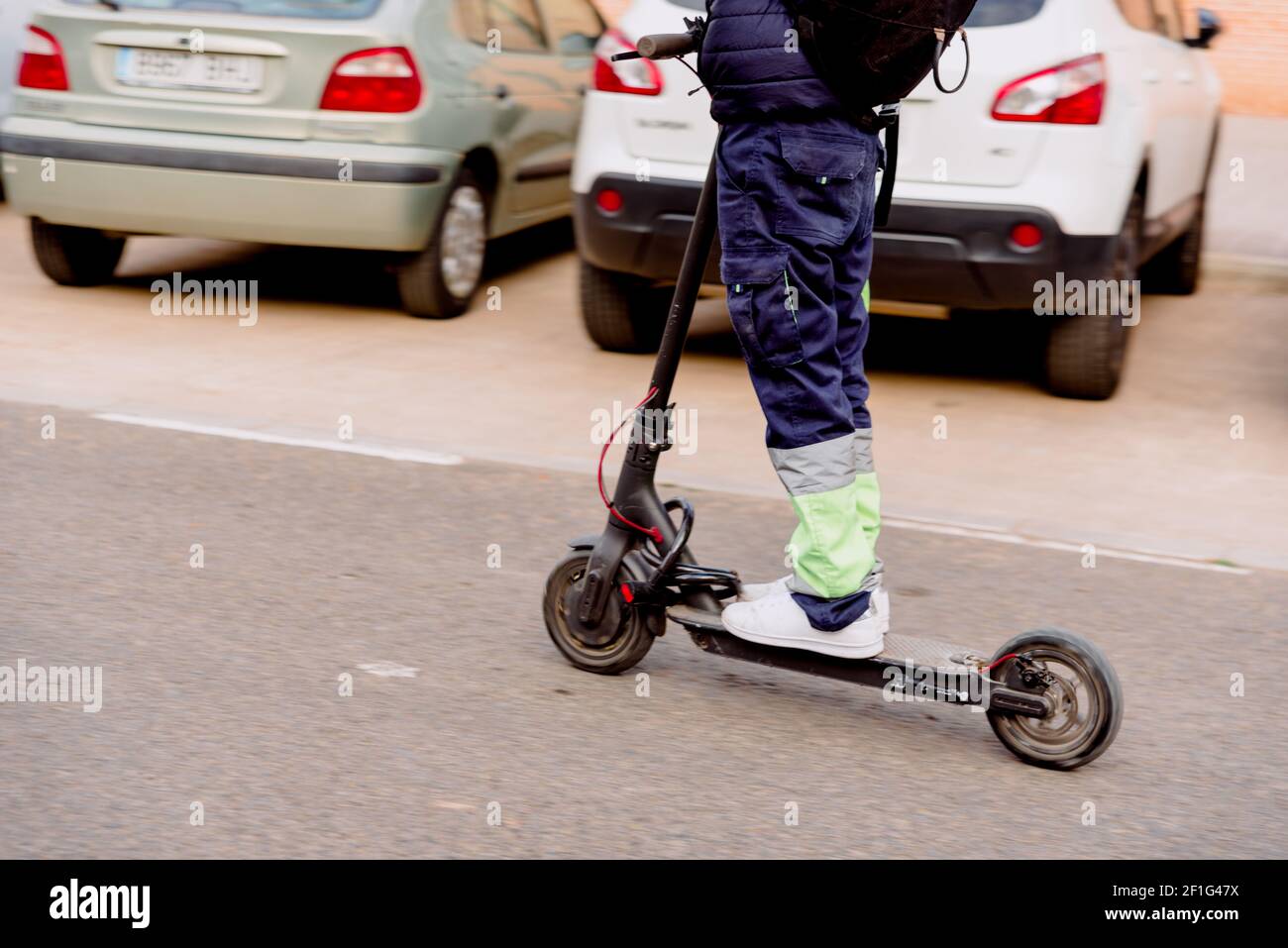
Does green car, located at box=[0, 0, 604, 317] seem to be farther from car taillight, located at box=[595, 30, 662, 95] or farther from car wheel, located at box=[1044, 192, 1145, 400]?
car wheel, located at box=[1044, 192, 1145, 400]

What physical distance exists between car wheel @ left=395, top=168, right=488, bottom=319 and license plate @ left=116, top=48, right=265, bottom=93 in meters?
1.03

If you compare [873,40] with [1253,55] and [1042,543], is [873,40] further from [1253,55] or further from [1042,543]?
[1253,55]

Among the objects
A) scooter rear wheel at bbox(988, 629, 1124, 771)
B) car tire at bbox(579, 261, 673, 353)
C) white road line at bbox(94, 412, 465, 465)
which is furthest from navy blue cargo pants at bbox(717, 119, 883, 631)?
car tire at bbox(579, 261, 673, 353)

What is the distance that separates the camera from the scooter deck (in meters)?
3.57

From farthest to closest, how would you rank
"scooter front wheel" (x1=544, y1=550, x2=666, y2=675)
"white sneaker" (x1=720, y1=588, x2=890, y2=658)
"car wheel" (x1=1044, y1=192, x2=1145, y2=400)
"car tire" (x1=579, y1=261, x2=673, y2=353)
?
"car tire" (x1=579, y1=261, x2=673, y2=353)
"car wheel" (x1=1044, y1=192, x2=1145, y2=400)
"scooter front wheel" (x1=544, y1=550, x2=666, y2=675)
"white sneaker" (x1=720, y1=588, x2=890, y2=658)

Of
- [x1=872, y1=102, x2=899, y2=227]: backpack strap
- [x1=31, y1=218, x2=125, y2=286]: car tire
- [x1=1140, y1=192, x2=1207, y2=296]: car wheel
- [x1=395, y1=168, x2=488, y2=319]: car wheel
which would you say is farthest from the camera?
[x1=1140, y1=192, x2=1207, y2=296]: car wheel

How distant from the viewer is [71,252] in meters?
8.40

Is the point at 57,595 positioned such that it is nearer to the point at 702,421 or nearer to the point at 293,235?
the point at 702,421

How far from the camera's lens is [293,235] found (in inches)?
301

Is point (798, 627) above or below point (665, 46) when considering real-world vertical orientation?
below

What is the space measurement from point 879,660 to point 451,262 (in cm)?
496

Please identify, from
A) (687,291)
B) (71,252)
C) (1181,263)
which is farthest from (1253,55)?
(687,291)
